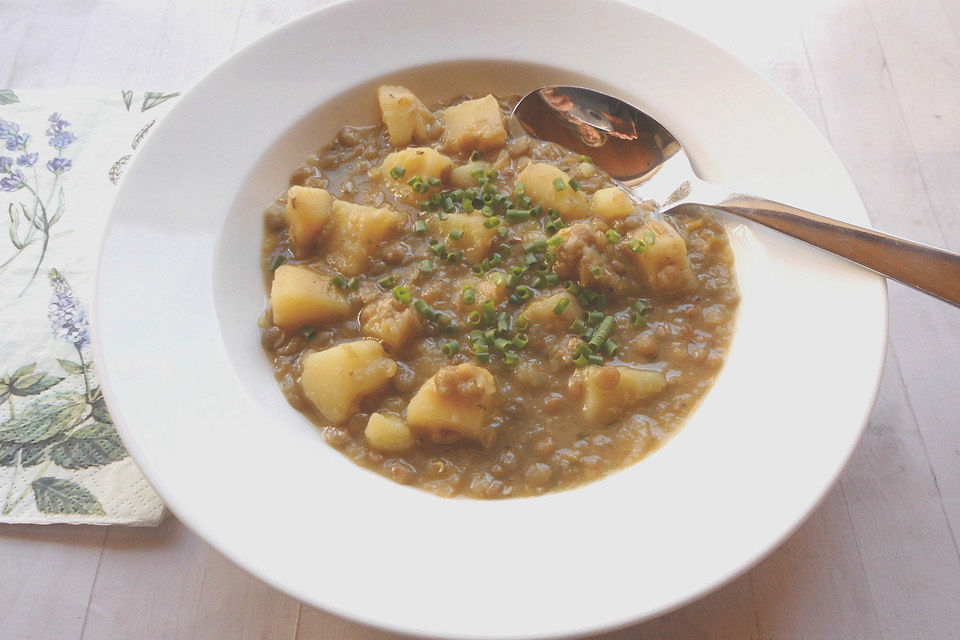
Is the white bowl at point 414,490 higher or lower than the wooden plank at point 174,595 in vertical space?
higher

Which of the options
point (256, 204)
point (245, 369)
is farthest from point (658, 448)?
point (256, 204)

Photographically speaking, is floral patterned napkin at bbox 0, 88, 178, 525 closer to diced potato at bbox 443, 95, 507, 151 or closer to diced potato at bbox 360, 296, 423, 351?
diced potato at bbox 360, 296, 423, 351

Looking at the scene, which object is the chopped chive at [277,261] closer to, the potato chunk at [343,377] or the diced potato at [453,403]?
the potato chunk at [343,377]

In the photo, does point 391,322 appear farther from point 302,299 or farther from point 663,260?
point 663,260

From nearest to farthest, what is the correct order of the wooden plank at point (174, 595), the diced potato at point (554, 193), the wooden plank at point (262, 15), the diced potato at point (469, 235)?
1. the wooden plank at point (174, 595)
2. the diced potato at point (469, 235)
3. the diced potato at point (554, 193)
4. the wooden plank at point (262, 15)

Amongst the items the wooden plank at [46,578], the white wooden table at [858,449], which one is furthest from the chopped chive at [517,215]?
the wooden plank at [46,578]

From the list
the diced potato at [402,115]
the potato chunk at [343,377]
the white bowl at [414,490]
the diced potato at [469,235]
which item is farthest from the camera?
the diced potato at [402,115]

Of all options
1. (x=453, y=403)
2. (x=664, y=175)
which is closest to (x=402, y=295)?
(x=453, y=403)
